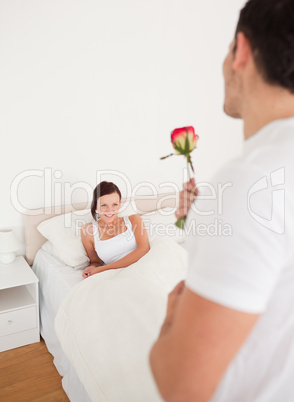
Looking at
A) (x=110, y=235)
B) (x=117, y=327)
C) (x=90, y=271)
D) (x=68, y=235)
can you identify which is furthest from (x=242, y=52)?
(x=68, y=235)

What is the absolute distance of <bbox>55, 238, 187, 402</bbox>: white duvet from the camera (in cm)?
128

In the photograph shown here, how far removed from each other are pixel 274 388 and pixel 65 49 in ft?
7.64

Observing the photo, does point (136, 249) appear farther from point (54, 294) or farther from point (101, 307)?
point (101, 307)

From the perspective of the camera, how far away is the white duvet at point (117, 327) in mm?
1281

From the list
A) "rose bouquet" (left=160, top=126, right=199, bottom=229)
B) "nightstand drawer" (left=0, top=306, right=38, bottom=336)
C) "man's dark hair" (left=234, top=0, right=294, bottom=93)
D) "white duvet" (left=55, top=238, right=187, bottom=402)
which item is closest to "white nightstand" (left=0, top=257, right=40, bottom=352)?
"nightstand drawer" (left=0, top=306, right=38, bottom=336)

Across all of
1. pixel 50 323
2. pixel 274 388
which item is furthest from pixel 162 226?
pixel 274 388

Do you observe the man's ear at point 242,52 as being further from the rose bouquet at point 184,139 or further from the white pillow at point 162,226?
the white pillow at point 162,226

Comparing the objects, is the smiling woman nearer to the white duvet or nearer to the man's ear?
the white duvet

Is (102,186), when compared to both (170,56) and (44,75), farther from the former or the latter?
(170,56)

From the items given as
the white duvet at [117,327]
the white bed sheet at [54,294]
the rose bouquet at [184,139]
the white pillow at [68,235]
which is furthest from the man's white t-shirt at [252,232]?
the white pillow at [68,235]

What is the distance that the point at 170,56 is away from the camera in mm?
2781

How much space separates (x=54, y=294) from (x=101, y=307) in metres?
0.67

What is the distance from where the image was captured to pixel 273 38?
53cm

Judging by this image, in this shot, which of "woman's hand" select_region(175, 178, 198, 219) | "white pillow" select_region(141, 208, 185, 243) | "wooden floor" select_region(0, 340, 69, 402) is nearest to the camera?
"woman's hand" select_region(175, 178, 198, 219)
